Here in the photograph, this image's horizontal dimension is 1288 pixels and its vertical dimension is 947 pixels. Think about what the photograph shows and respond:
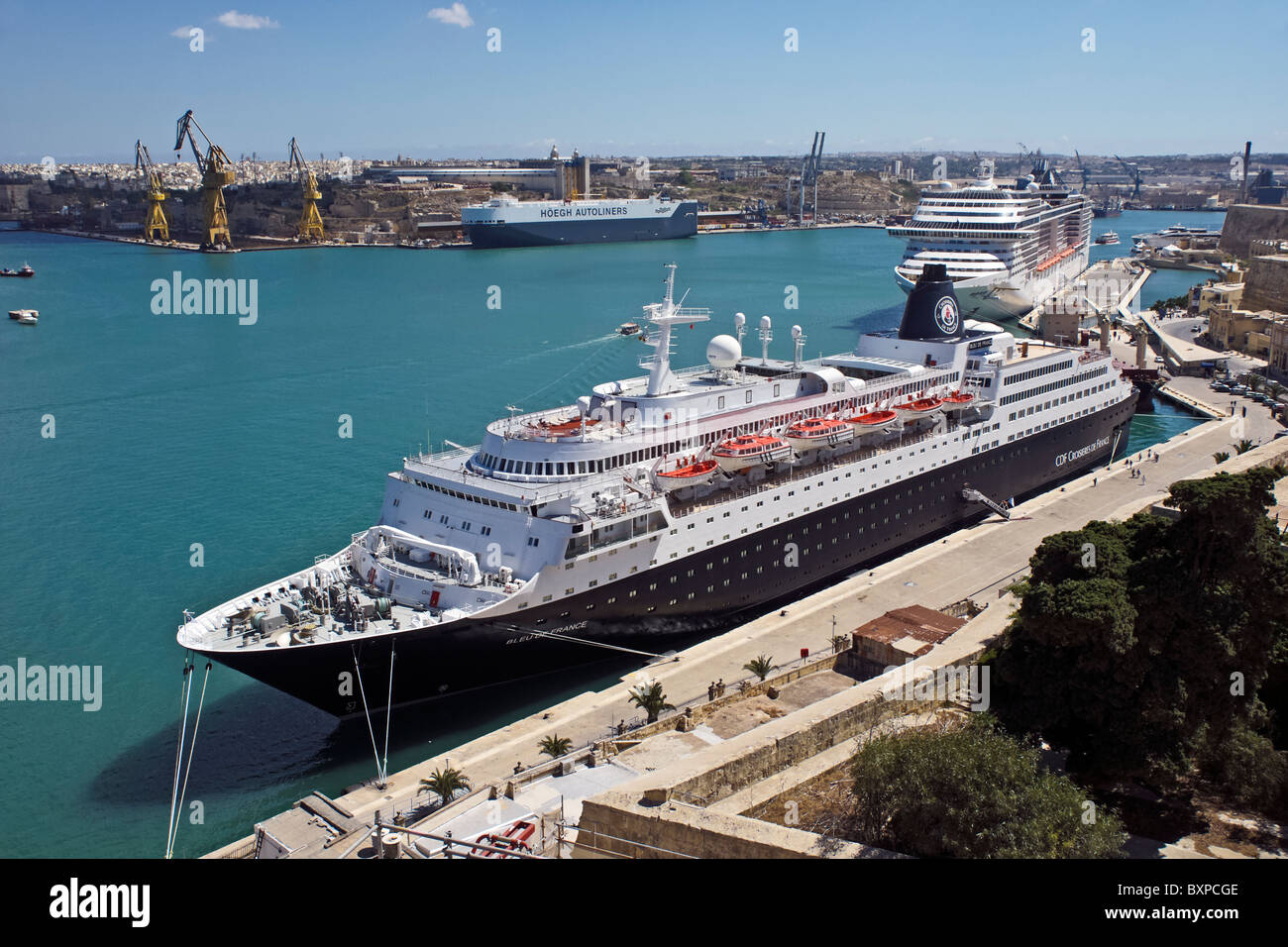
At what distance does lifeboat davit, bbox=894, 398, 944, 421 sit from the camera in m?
31.5

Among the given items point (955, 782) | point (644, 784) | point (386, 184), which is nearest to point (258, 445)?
point (644, 784)

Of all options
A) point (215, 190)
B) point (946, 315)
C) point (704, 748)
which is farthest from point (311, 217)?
point (704, 748)

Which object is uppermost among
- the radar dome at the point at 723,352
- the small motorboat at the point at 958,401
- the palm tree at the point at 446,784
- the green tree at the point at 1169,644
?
the radar dome at the point at 723,352

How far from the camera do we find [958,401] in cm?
3303

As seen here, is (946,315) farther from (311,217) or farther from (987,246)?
(311,217)

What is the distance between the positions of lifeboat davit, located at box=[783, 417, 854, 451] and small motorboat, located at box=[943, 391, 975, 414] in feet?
17.3

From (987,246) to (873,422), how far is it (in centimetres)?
4793

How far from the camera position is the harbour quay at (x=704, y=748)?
12.4 metres

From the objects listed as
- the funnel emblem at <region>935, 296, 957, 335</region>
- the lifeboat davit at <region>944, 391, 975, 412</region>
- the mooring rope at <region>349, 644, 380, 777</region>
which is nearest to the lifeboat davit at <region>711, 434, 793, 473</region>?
the lifeboat davit at <region>944, 391, 975, 412</region>

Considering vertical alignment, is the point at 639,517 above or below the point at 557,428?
below

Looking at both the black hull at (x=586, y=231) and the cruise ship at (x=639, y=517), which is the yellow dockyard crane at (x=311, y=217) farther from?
the cruise ship at (x=639, y=517)

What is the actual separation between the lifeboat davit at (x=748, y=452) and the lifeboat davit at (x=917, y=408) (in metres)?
5.87

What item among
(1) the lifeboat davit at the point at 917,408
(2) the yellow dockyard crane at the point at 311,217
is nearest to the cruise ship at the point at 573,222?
(2) the yellow dockyard crane at the point at 311,217

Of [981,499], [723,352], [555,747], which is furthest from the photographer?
[981,499]
